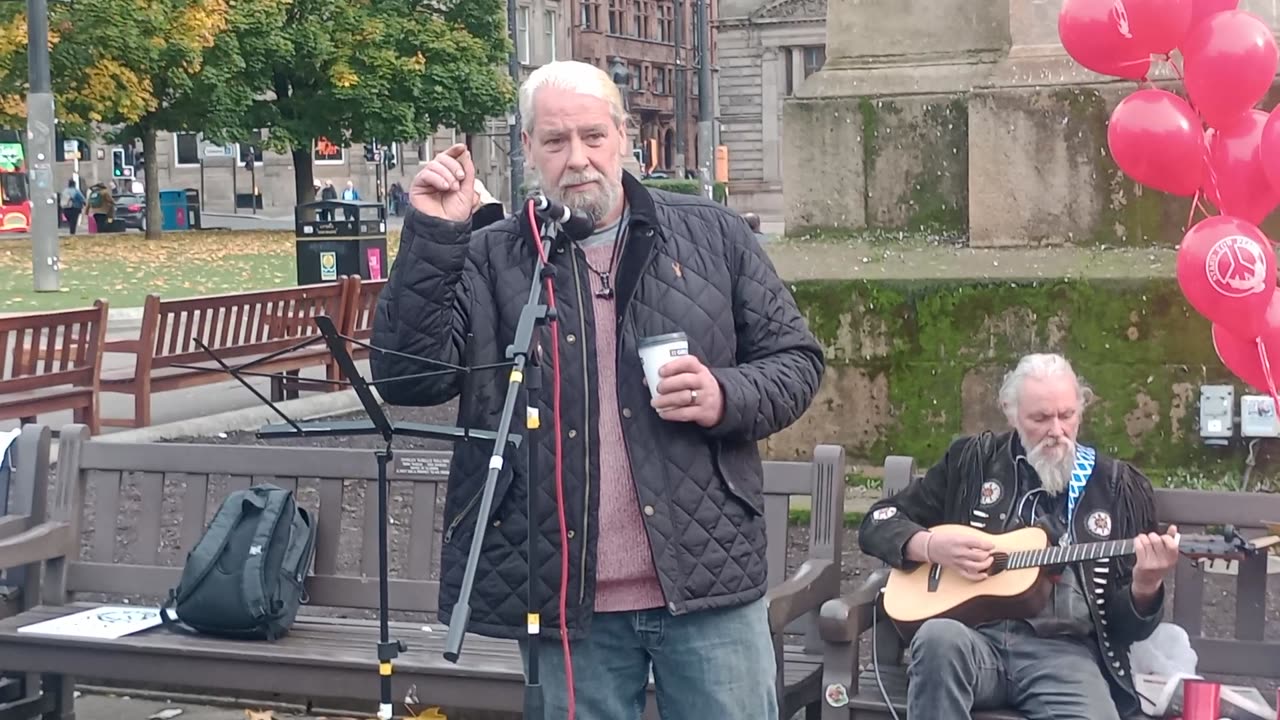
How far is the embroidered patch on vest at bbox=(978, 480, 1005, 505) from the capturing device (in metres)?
4.60

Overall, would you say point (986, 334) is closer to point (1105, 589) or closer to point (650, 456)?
point (1105, 589)

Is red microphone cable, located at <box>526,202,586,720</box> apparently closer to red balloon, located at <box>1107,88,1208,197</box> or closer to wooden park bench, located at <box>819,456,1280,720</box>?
wooden park bench, located at <box>819,456,1280,720</box>

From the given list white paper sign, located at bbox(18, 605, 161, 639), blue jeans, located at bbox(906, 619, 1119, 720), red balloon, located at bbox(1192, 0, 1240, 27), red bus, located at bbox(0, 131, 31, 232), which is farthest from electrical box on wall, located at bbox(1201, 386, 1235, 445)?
red bus, located at bbox(0, 131, 31, 232)

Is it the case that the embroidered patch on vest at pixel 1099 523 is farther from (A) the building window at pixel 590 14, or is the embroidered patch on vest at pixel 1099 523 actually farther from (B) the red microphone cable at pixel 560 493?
(A) the building window at pixel 590 14

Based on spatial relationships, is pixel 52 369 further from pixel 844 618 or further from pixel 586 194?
pixel 586 194

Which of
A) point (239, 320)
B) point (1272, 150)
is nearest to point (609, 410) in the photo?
point (1272, 150)

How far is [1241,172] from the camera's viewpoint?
5.57m

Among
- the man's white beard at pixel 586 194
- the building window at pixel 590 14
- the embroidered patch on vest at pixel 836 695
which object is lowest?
the embroidered patch on vest at pixel 836 695

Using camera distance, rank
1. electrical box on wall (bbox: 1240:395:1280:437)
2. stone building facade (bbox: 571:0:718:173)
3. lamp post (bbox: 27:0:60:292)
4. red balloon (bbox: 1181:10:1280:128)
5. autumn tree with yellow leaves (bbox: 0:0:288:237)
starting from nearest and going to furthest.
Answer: red balloon (bbox: 1181:10:1280:128)
electrical box on wall (bbox: 1240:395:1280:437)
lamp post (bbox: 27:0:60:292)
autumn tree with yellow leaves (bbox: 0:0:288:237)
stone building facade (bbox: 571:0:718:173)

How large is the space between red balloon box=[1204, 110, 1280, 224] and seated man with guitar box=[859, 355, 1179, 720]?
129 centimetres

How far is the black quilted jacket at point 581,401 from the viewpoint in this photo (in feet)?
10.7

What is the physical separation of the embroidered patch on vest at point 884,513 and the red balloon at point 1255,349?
152 cm

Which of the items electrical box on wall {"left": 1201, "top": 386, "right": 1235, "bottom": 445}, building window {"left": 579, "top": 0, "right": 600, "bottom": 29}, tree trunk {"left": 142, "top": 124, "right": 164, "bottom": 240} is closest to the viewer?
electrical box on wall {"left": 1201, "top": 386, "right": 1235, "bottom": 445}

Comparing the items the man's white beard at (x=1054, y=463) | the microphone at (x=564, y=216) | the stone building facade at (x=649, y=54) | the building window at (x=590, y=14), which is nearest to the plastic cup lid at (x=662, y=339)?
the microphone at (x=564, y=216)
